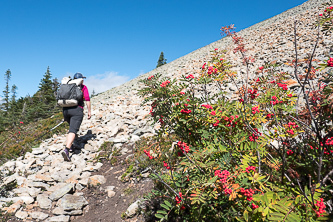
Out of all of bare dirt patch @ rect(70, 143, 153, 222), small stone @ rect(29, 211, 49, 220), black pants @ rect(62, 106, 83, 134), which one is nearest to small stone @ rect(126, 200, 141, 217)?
bare dirt patch @ rect(70, 143, 153, 222)

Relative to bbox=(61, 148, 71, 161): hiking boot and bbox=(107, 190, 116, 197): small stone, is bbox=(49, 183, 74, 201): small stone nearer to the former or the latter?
bbox=(107, 190, 116, 197): small stone

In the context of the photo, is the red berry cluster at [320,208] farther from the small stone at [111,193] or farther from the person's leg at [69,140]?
the person's leg at [69,140]

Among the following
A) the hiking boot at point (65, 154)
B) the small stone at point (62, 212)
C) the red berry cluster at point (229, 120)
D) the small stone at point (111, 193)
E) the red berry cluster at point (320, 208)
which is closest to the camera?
the red berry cluster at point (320, 208)

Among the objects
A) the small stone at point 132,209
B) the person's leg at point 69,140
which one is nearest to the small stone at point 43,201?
the person's leg at point 69,140

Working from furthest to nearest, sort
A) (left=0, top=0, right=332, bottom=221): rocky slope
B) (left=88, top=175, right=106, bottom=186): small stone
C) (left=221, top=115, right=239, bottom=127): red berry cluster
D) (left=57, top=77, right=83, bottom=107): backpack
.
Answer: (left=57, top=77, right=83, bottom=107): backpack
(left=88, top=175, right=106, bottom=186): small stone
(left=0, top=0, right=332, bottom=221): rocky slope
(left=221, top=115, right=239, bottom=127): red berry cluster

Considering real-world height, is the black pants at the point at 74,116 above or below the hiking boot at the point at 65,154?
above

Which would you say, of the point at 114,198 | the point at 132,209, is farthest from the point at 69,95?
the point at 132,209

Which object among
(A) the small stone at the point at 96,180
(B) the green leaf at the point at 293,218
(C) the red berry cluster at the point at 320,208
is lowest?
(A) the small stone at the point at 96,180

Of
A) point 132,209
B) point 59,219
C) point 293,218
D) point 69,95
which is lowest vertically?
point 59,219

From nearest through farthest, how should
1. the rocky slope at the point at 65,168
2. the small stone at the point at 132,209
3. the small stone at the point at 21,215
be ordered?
the small stone at the point at 132,209 < the small stone at the point at 21,215 < the rocky slope at the point at 65,168

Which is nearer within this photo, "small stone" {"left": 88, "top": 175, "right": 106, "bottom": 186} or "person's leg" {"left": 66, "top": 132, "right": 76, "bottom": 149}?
"small stone" {"left": 88, "top": 175, "right": 106, "bottom": 186}

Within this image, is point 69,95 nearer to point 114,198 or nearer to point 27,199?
point 27,199

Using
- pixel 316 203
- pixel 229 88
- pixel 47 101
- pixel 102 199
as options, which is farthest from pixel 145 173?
pixel 47 101

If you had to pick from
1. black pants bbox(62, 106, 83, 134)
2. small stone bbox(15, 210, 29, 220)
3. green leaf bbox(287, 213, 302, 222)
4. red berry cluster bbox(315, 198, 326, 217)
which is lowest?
small stone bbox(15, 210, 29, 220)
